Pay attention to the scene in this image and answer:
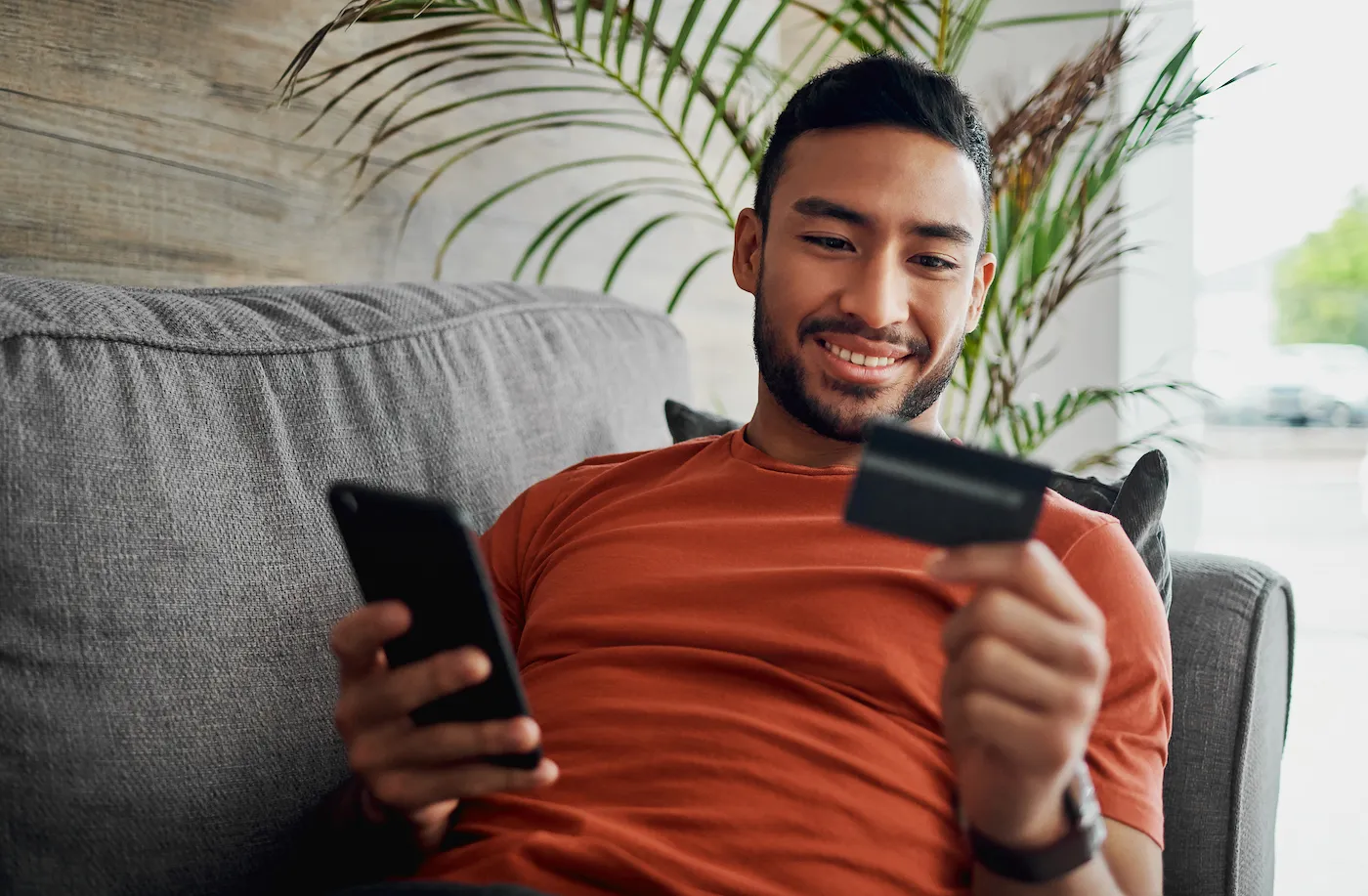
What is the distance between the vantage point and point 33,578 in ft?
2.60

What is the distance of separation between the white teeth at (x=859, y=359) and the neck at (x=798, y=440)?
0.08 metres

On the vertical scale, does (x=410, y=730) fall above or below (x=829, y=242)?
below

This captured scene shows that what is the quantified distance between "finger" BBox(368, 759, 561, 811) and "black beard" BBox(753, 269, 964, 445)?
0.51 metres

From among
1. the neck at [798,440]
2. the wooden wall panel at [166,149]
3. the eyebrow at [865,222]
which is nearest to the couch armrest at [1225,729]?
the neck at [798,440]

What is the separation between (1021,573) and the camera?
0.59 meters

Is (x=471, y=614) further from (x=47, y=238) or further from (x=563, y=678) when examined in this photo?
(x=47, y=238)

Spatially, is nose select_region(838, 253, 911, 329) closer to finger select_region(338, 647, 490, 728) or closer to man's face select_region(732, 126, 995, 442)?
man's face select_region(732, 126, 995, 442)

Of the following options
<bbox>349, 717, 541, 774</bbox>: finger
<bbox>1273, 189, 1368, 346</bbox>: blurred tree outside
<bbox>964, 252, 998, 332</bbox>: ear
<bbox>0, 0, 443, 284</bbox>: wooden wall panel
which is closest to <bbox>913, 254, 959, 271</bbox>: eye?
<bbox>964, 252, 998, 332</bbox>: ear

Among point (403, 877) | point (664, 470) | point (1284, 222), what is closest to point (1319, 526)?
point (1284, 222)

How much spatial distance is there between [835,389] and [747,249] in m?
0.27

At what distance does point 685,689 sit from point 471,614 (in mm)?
292

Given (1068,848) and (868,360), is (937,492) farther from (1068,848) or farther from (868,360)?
(868,360)

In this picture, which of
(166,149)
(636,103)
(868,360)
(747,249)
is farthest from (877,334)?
(636,103)

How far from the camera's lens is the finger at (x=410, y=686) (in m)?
0.66
